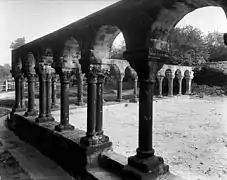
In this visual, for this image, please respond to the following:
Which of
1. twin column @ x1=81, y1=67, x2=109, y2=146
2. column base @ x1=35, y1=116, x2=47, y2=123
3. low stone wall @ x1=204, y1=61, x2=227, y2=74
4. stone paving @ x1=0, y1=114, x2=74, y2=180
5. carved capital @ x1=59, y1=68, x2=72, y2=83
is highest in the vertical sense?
low stone wall @ x1=204, y1=61, x2=227, y2=74

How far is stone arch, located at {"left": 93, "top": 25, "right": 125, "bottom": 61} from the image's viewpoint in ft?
13.7

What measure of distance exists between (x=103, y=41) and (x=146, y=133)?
214 centimetres

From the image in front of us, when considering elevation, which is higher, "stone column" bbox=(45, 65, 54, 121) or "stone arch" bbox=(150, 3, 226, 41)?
"stone arch" bbox=(150, 3, 226, 41)

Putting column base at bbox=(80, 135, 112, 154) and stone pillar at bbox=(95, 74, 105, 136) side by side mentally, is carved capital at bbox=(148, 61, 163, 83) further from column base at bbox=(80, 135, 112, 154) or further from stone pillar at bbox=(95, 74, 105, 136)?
column base at bbox=(80, 135, 112, 154)

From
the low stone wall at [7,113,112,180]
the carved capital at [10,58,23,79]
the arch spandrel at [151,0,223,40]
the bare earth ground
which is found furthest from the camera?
the carved capital at [10,58,23,79]

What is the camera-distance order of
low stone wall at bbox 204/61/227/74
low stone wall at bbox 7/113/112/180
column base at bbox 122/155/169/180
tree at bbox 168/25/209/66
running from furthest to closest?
tree at bbox 168/25/209/66, low stone wall at bbox 204/61/227/74, low stone wall at bbox 7/113/112/180, column base at bbox 122/155/169/180

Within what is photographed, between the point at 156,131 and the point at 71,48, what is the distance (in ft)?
13.8

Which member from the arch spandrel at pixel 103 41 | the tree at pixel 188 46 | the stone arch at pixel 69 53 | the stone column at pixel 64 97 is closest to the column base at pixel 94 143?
the stone column at pixel 64 97

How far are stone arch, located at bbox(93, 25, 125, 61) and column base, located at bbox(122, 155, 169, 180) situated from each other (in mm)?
2198

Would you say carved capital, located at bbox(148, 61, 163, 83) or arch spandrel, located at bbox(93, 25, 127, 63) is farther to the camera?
arch spandrel, located at bbox(93, 25, 127, 63)

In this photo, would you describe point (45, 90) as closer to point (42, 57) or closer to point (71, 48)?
point (42, 57)

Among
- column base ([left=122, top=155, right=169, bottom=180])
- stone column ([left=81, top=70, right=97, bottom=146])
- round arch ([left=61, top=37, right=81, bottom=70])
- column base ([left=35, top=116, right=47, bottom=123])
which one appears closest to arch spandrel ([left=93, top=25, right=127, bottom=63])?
stone column ([left=81, top=70, right=97, bottom=146])

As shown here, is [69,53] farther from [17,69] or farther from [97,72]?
[17,69]

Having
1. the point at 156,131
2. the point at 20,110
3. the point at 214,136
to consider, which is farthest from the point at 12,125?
the point at 214,136
